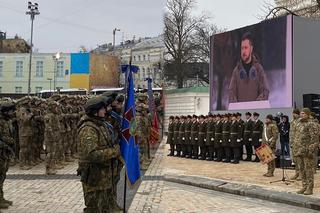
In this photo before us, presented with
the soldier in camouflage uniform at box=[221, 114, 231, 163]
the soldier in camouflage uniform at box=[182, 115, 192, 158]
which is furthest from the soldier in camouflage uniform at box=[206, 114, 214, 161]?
the soldier in camouflage uniform at box=[182, 115, 192, 158]

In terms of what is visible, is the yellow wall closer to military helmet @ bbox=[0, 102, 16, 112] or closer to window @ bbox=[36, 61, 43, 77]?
window @ bbox=[36, 61, 43, 77]

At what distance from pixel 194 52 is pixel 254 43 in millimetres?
29275

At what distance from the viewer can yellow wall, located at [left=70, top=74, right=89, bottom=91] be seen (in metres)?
57.4

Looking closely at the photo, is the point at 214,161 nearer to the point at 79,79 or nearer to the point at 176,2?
the point at 176,2

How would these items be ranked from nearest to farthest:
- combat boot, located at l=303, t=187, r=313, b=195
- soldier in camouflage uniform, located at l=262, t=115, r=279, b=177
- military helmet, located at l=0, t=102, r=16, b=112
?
1. military helmet, located at l=0, t=102, r=16, b=112
2. combat boot, located at l=303, t=187, r=313, b=195
3. soldier in camouflage uniform, located at l=262, t=115, r=279, b=177

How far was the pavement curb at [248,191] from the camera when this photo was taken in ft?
33.0

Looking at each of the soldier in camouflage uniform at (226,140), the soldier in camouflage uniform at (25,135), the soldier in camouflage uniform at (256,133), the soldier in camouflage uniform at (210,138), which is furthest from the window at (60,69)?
the soldier in camouflage uniform at (25,135)

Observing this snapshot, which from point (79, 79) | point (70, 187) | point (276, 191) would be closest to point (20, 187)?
point (70, 187)

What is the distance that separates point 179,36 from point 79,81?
599 inches

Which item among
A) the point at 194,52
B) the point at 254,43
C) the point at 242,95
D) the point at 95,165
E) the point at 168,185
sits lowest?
the point at 168,185

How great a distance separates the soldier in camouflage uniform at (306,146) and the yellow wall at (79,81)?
1864 inches

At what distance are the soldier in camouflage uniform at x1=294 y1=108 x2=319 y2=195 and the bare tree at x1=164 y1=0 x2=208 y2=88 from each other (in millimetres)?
38748

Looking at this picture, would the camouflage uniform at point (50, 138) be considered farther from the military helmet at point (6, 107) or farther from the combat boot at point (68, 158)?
the military helmet at point (6, 107)

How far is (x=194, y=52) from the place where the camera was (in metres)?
51.1
